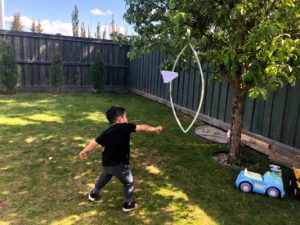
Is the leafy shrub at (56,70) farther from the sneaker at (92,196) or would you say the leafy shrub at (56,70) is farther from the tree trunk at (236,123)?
the sneaker at (92,196)

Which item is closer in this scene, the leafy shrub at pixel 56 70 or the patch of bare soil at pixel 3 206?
the patch of bare soil at pixel 3 206

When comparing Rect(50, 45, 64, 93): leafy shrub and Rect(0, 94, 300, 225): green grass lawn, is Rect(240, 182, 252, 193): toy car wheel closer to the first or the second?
Rect(0, 94, 300, 225): green grass lawn

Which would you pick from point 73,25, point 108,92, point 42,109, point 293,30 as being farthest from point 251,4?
point 73,25

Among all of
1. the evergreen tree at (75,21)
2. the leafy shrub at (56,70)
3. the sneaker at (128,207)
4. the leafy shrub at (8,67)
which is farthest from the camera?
the evergreen tree at (75,21)

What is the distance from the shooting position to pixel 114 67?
12.1 m

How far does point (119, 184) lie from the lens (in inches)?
150

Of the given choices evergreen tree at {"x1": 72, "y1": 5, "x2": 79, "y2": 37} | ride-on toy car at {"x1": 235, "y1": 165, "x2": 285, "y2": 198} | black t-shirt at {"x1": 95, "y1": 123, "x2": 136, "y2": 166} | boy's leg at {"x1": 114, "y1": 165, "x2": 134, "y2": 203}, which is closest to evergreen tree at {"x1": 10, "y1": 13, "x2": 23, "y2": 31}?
evergreen tree at {"x1": 72, "y1": 5, "x2": 79, "y2": 37}

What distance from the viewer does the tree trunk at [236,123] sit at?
174 inches

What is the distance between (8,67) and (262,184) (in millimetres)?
8970

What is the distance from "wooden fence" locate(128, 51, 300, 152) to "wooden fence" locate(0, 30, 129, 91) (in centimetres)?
148

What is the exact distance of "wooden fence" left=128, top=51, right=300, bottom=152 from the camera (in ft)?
15.7

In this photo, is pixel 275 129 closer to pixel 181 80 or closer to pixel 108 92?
pixel 181 80

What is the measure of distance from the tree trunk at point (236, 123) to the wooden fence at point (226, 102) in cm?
92

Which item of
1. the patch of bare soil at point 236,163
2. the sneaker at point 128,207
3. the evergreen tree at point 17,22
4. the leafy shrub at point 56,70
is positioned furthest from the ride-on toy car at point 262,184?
the evergreen tree at point 17,22
